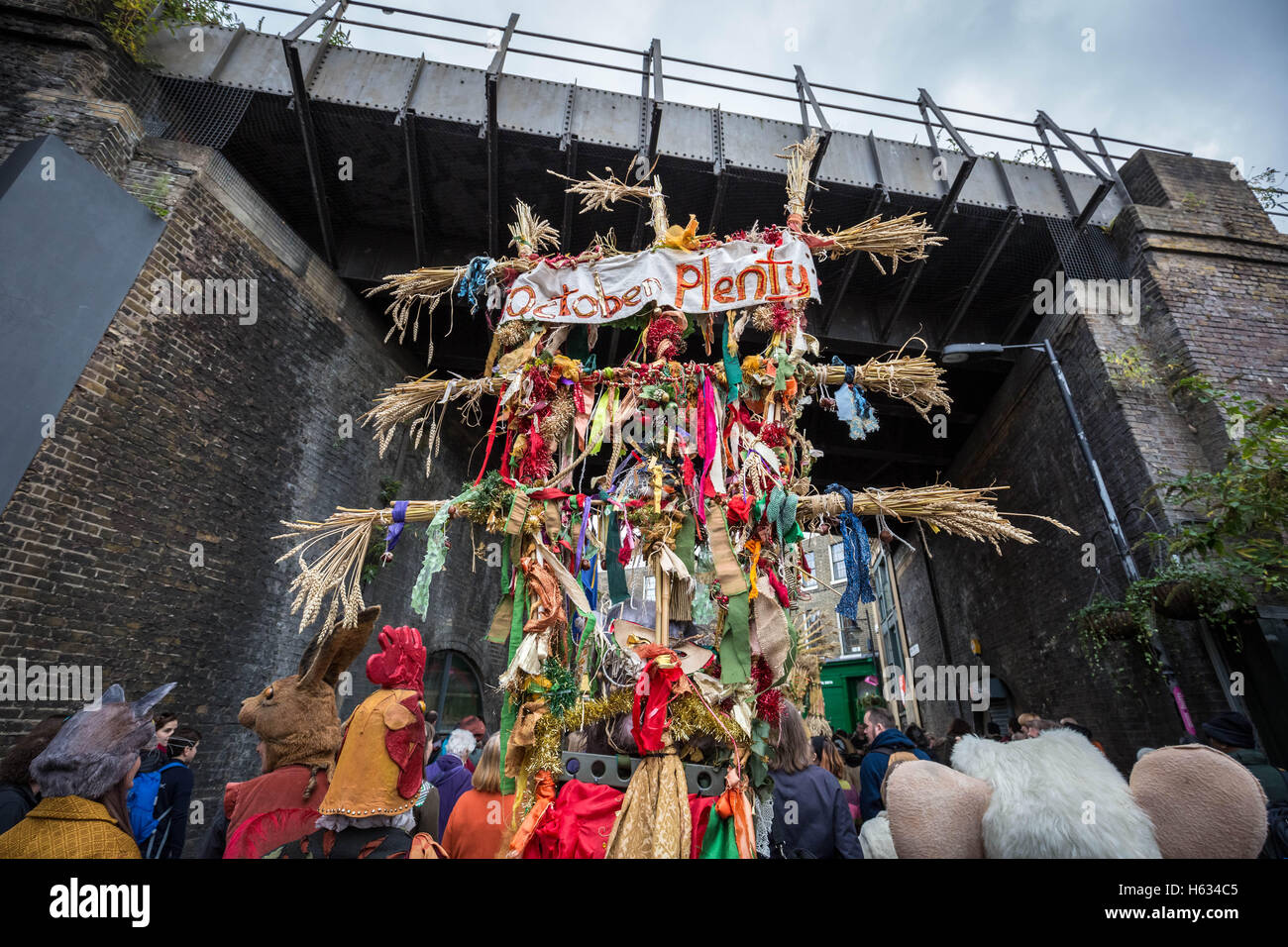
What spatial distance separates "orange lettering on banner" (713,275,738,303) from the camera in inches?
150

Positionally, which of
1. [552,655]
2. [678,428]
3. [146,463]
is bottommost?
[552,655]

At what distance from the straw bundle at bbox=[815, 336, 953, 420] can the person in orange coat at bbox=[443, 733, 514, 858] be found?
2907 mm

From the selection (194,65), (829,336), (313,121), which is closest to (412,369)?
(313,121)

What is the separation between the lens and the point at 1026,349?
983cm

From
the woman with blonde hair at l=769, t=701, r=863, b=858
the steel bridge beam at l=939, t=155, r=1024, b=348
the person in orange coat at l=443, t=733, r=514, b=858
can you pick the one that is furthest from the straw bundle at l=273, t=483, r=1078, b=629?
the steel bridge beam at l=939, t=155, r=1024, b=348

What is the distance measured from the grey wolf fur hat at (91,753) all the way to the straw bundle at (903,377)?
12.0 ft

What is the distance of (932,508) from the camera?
9.83ft

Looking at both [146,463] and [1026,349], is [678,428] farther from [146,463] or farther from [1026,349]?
[1026,349]

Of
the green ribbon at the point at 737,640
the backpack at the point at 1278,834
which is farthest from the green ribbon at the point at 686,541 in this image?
the backpack at the point at 1278,834

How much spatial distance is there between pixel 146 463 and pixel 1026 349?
12.6 metres

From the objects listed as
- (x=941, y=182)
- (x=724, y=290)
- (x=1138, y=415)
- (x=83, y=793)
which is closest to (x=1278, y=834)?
(x=724, y=290)

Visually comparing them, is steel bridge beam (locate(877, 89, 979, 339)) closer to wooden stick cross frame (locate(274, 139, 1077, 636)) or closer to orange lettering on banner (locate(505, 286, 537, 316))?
wooden stick cross frame (locate(274, 139, 1077, 636))

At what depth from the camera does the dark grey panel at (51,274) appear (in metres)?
5.02
